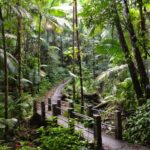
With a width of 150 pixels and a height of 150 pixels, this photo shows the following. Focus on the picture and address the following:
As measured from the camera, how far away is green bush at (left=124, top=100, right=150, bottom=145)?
318 inches

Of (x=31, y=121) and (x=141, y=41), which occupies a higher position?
(x=141, y=41)

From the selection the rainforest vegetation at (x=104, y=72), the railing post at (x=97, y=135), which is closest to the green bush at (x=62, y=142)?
the rainforest vegetation at (x=104, y=72)

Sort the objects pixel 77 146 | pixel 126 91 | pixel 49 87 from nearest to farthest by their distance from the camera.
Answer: pixel 77 146 < pixel 126 91 < pixel 49 87

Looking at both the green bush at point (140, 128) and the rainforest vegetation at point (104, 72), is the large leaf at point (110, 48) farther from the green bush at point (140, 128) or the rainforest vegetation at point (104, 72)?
the green bush at point (140, 128)

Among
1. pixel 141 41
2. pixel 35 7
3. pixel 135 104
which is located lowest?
pixel 135 104

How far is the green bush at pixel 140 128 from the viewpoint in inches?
318

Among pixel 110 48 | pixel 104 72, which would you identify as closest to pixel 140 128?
pixel 110 48

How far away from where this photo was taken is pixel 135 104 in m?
11.6

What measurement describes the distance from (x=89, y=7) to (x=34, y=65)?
1557 cm

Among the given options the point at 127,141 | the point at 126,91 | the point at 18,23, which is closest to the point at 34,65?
the point at 18,23

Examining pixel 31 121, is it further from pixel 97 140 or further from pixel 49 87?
pixel 49 87

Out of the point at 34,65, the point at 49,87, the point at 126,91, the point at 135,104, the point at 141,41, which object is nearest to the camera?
the point at 141,41

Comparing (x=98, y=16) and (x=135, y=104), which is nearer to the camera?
(x=98, y=16)

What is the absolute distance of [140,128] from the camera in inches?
328
